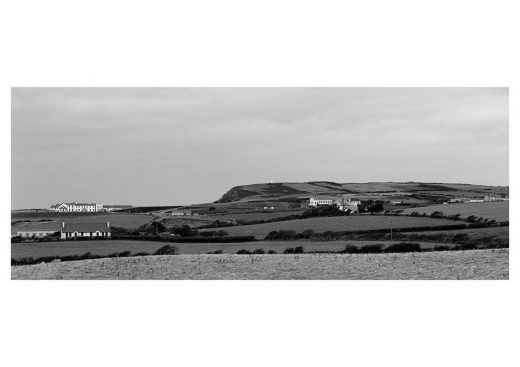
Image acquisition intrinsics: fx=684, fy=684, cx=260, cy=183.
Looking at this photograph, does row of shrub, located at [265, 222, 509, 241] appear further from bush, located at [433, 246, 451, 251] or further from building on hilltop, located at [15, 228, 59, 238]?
building on hilltop, located at [15, 228, 59, 238]

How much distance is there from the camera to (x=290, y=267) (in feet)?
58.3

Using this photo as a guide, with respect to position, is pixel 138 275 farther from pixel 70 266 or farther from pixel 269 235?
pixel 269 235

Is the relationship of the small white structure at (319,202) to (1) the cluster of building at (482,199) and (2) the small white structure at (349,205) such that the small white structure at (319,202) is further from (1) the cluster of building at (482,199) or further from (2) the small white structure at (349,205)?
(1) the cluster of building at (482,199)

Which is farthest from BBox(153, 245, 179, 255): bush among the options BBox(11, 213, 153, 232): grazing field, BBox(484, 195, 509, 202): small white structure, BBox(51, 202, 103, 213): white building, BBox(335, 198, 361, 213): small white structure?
BBox(484, 195, 509, 202): small white structure

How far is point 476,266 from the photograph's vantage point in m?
17.5

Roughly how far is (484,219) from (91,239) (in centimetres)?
1100

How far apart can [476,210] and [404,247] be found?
2.37 m

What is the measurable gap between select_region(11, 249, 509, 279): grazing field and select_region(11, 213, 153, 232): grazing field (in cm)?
114

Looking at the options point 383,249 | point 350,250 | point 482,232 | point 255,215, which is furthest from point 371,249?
point 255,215

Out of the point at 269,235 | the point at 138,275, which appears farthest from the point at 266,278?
the point at 138,275

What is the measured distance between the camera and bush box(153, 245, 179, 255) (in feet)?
62.2

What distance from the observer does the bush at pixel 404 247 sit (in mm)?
18969

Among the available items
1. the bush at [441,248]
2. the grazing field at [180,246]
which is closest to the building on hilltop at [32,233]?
the grazing field at [180,246]

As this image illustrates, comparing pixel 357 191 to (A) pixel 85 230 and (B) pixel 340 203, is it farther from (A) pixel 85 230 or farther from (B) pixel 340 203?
(A) pixel 85 230
